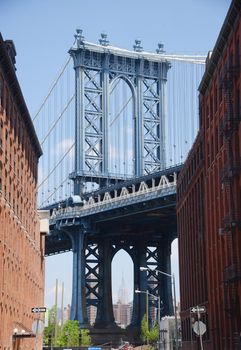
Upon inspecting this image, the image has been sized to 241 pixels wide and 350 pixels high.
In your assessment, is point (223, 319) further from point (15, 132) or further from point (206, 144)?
point (15, 132)

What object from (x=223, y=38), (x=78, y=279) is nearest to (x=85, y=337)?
(x=78, y=279)

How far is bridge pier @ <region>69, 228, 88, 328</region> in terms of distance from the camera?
460 feet

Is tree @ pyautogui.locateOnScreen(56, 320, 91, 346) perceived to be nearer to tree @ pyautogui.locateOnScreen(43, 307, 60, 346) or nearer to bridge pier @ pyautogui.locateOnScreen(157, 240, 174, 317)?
tree @ pyautogui.locateOnScreen(43, 307, 60, 346)

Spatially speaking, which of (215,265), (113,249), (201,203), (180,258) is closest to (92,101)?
(113,249)

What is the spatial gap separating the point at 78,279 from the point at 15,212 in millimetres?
74010

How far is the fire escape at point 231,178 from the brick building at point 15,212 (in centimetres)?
1587

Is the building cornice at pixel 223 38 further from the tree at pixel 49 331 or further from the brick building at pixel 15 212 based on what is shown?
the tree at pixel 49 331

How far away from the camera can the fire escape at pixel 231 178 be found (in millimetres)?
53375

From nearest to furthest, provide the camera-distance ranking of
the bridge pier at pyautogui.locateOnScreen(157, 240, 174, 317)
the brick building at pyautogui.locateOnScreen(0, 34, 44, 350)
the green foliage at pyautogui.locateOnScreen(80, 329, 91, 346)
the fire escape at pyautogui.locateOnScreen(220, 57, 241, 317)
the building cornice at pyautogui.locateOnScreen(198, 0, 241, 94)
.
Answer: the fire escape at pyautogui.locateOnScreen(220, 57, 241, 317) < the building cornice at pyautogui.locateOnScreen(198, 0, 241, 94) < the brick building at pyautogui.locateOnScreen(0, 34, 44, 350) < the green foliage at pyautogui.locateOnScreen(80, 329, 91, 346) < the bridge pier at pyautogui.locateOnScreen(157, 240, 174, 317)

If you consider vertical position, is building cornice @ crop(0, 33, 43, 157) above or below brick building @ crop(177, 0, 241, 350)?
above

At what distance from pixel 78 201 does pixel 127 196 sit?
41.3 feet

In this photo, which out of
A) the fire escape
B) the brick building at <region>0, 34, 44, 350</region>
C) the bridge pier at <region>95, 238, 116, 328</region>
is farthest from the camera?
the bridge pier at <region>95, 238, 116, 328</region>

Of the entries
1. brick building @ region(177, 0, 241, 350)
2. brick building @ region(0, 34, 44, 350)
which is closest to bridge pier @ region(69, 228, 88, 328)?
brick building @ region(0, 34, 44, 350)

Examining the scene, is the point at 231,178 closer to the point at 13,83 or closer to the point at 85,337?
the point at 13,83
